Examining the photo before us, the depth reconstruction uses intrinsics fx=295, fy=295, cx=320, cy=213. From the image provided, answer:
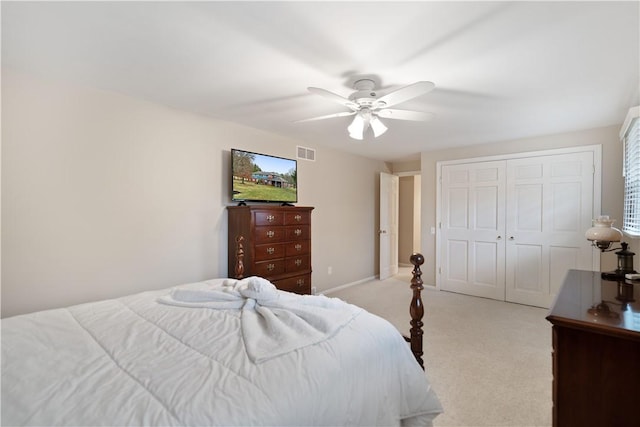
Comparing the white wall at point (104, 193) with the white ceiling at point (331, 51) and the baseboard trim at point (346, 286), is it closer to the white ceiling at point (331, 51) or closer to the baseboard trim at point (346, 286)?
the white ceiling at point (331, 51)

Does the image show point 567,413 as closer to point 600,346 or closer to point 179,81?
point 600,346

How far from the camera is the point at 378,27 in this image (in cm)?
167

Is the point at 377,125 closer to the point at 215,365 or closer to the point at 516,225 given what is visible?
the point at 215,365

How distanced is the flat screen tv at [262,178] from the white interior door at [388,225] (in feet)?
7.25

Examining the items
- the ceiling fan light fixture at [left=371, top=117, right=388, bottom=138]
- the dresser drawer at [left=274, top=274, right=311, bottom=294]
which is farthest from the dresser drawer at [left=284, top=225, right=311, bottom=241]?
the ceiling fan light fixture at [left=371, top=117, right=388, bottom=138]

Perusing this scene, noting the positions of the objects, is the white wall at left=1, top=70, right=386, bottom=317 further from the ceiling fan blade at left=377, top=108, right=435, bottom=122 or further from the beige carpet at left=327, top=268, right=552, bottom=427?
the beige carpet at left=327, top=268, right=552, bottom=427

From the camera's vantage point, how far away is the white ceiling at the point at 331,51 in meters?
1.54

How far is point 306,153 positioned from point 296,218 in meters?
1.26

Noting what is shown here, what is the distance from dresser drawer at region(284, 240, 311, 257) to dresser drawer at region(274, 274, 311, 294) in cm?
28

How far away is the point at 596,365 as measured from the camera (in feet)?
4.12

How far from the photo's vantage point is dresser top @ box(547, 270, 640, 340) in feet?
3.91

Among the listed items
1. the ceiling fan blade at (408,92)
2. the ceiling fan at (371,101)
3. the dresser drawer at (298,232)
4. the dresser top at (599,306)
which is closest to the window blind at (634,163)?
the dresser top at (599,306)

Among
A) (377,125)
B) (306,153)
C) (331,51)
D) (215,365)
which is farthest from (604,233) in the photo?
(306,153)

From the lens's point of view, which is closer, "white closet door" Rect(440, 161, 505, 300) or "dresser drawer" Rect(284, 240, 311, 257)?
"dresser drawer" Rect(284, 240, 311, 257)
